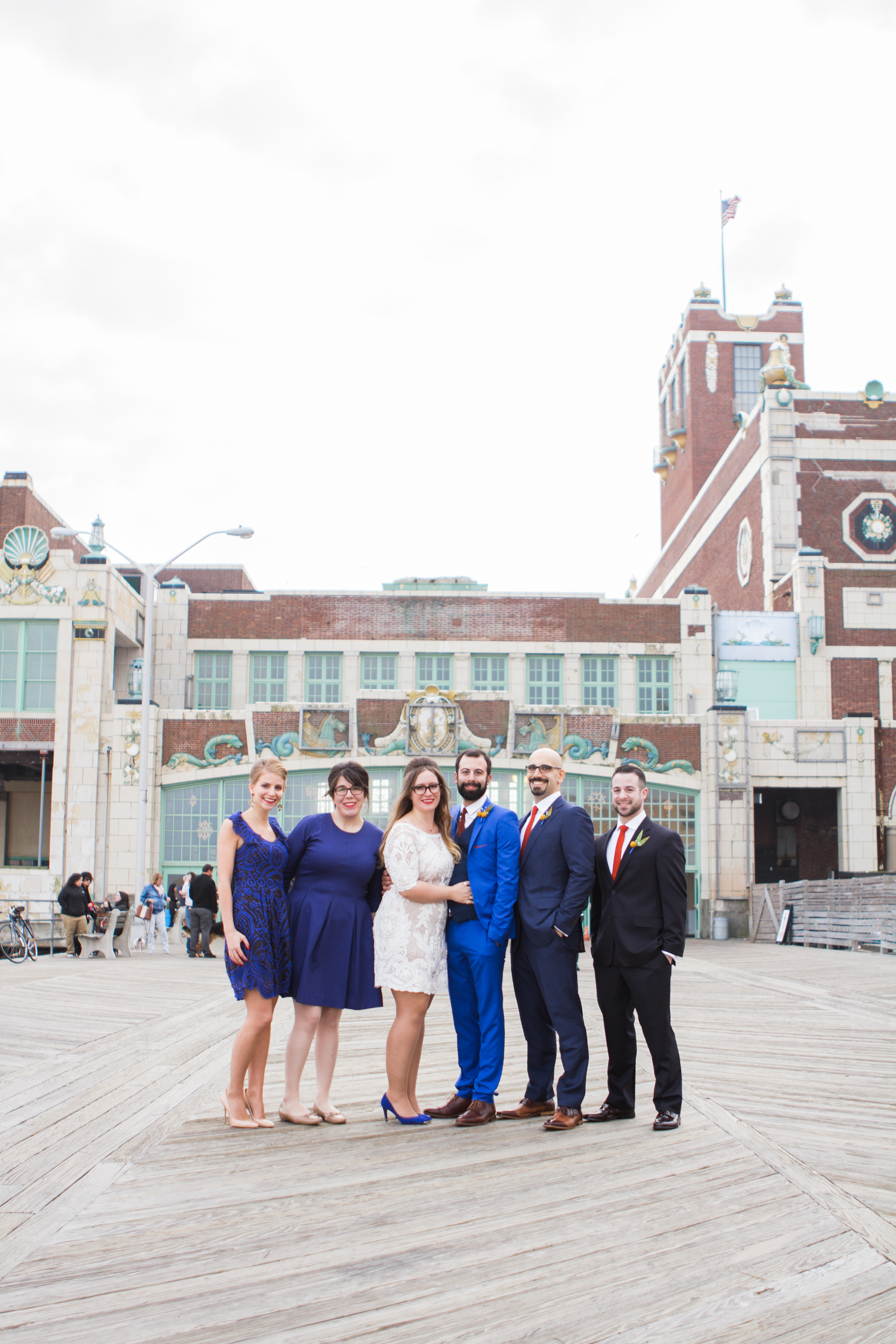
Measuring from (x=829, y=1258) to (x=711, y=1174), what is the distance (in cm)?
111

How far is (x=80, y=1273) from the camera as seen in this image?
12.0ft

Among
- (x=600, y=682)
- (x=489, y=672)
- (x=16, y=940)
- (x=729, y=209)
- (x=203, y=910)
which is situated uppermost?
(x=729, y=209)

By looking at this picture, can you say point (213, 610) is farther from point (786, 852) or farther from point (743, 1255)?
point (743, 1255)

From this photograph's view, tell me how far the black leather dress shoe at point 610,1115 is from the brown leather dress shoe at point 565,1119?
21 centimetres

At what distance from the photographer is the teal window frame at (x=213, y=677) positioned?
112 ft

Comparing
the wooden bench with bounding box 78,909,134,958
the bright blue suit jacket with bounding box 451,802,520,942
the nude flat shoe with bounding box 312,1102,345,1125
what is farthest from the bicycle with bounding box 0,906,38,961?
the bright blue suit jacket with bounding box 451,802,520,942

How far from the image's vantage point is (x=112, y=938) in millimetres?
20922

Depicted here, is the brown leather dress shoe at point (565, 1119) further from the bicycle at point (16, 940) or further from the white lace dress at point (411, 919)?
the bicycle at point (16, 940)

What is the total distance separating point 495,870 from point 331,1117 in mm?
1505

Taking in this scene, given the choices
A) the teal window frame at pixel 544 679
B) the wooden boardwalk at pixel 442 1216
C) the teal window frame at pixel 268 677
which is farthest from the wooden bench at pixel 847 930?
the teal window frame at pixel 268 677

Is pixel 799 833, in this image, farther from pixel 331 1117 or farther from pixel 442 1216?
pixel 442 1216

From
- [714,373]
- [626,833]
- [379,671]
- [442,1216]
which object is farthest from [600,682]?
[442,1216]

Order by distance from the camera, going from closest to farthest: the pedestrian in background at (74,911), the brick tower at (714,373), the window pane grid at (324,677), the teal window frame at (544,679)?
the pedestrian in background at (74,911) → the teal window frame at (544,679) → the window pane grid at (324,677) → the brick tower at (714,373)

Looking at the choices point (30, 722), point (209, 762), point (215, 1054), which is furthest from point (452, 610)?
point (215, 1054)
